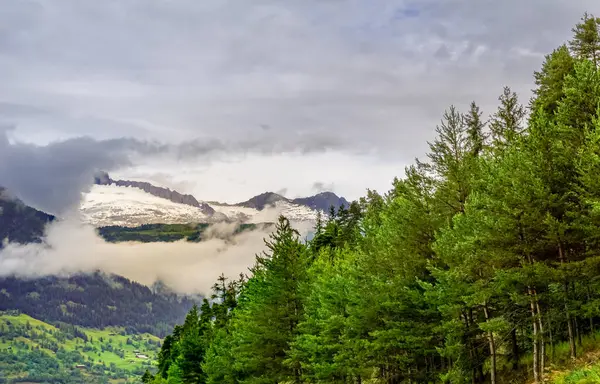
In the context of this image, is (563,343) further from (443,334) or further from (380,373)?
(380,373)

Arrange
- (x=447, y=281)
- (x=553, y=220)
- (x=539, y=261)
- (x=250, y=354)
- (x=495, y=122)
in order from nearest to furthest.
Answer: (x=553, y=220) < (x=539, y=261) < (x=447, y=281) < (x=250, y=354) < (x=495, y=122)

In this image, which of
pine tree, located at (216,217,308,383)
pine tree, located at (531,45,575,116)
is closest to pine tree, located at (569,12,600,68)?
pine tree, located at (531,45,575,116)

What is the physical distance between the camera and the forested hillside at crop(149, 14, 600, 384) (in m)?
25.2

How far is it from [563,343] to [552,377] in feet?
17.7

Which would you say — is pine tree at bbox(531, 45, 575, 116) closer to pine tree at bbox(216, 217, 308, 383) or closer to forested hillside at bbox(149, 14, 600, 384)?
forested hillside at bbox(149, 14, 600, 384)

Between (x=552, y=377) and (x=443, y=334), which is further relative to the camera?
(x=443, y=334)

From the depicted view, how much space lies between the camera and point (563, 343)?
101ft

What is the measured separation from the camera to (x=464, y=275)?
27922 mm

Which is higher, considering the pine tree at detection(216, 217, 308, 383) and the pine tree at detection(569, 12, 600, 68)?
the pine tree at detection(569, 12, 600, 68)

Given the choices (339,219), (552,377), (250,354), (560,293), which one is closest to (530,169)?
(560,293)

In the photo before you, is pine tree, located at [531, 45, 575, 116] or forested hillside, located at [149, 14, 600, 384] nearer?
forested hillside, located at [149, 14, 600, 384]

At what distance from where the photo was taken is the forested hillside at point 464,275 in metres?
25.2

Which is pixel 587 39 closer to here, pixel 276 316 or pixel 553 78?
pixel 553 78

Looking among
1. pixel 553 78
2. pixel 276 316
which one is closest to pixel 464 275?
pixel 276 316
